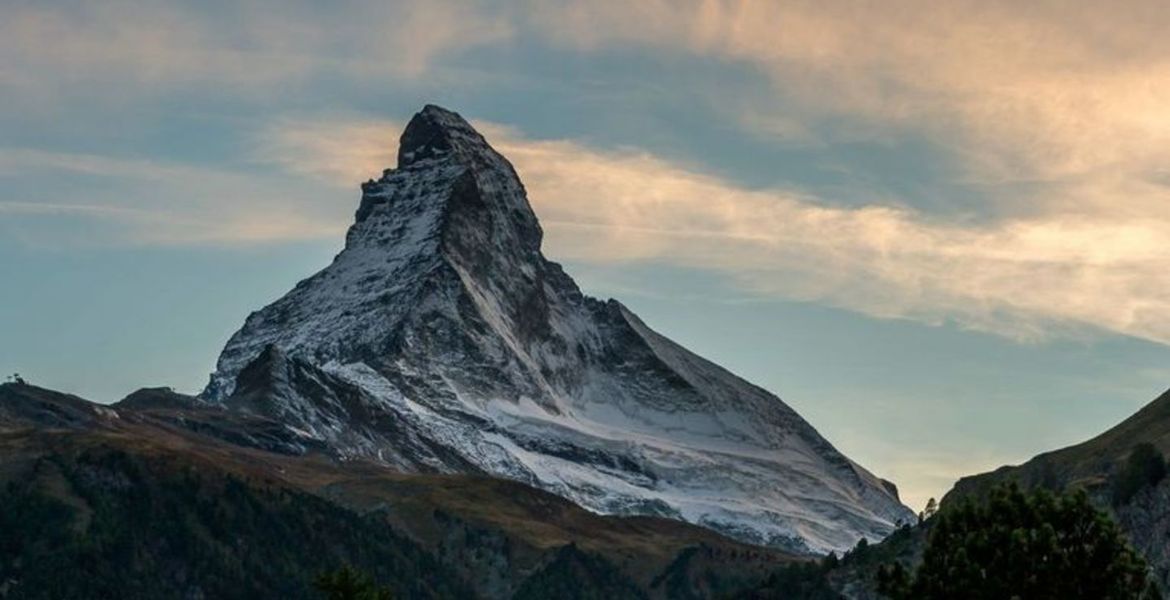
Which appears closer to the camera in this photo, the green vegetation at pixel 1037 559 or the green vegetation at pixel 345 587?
the green vegetation at pixel 1037 559

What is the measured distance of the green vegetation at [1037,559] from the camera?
356 ft

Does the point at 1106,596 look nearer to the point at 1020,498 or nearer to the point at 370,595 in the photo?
the point at 1020,498

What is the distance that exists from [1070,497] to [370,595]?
2129 inches

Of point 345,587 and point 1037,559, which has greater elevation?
point 1037,559

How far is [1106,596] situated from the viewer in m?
109

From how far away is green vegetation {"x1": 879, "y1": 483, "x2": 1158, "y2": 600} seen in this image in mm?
108500

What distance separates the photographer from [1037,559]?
109000mm

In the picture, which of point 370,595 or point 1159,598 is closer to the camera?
point 1159,598

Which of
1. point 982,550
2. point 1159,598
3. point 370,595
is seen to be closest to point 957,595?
point 982,550

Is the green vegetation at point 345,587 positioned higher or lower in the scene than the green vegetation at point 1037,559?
lower

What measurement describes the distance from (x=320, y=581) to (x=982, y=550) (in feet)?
172

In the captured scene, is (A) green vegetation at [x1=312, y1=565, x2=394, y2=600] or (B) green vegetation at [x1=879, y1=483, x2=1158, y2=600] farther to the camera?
(A) green vegetation at [x1=312, y1=565, x2=394, y2=600]

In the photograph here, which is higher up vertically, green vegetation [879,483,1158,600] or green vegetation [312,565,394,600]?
green vegetation [879,483,1158,600]

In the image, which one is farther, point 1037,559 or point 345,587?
point 345,587
